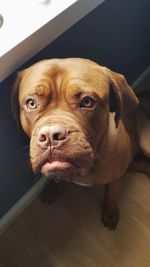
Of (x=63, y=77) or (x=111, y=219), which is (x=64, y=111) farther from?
(x=111, y=219)

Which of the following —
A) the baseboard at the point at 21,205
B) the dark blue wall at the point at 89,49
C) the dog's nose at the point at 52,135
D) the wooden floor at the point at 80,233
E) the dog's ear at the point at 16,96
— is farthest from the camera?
the baseboard at the point at 21,205

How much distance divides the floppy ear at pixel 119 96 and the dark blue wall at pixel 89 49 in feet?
0.95

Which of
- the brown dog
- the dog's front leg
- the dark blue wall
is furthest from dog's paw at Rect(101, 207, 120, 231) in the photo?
the brown dog

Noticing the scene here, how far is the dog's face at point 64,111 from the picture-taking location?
998 millimetres

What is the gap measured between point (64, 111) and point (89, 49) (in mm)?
550

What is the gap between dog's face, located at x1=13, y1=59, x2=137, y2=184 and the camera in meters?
1.00

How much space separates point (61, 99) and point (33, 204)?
0.73 meters

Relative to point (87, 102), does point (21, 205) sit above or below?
below

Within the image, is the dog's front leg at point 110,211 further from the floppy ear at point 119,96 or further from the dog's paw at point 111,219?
the floppy ear at point 119,96

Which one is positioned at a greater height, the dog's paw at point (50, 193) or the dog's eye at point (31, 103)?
the dog's eye at point (31, 103)

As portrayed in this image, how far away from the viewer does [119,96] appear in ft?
3.78

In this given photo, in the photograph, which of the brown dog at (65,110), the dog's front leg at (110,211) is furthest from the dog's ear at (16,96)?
the dog's front leg at (110,211)

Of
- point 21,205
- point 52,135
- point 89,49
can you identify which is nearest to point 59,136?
point 52,135

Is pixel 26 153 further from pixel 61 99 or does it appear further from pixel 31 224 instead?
pixel 61 99
